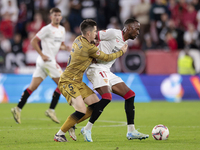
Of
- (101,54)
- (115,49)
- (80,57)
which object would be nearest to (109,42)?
(115,49)

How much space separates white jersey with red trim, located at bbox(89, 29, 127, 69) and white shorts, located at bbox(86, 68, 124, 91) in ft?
0.36

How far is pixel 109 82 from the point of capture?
22.3 feet

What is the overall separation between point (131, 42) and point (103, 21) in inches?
85.3

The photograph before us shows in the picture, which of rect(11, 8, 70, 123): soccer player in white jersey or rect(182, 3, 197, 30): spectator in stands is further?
rect(182, 3, 197, 30): spectator in stands

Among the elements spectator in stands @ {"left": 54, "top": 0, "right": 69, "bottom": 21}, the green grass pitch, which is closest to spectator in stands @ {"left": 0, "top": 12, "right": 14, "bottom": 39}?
spectator in stands @ {"left": 54, "top": 0, "right": 69, "bottom": 21}

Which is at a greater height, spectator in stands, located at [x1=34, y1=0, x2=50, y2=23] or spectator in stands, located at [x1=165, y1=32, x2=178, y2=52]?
spectator in stands, located at [x1=34, y1=0, x2=50, y2=23]

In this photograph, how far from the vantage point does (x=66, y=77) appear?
6.39 m

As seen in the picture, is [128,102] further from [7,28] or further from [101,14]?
[7,28]

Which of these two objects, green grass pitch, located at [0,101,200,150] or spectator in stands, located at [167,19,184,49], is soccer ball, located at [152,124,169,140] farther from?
spectator in stands, located at [167,19,184,49]

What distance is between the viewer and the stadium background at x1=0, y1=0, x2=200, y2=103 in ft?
48.1

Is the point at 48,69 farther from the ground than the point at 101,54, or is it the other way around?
the point at 101,54

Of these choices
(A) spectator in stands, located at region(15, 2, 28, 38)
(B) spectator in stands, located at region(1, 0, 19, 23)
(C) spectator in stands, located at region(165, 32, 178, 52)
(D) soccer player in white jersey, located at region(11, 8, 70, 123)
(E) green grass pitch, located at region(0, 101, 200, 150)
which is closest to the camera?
(E) green grass pitch, located at region(0, 101, 200, 150)

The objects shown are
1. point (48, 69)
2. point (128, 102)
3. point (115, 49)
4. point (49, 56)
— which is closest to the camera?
point (128, 102)

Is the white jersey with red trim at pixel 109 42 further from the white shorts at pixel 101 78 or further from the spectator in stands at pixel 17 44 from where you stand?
the spectator in stands at pixel 17 44
